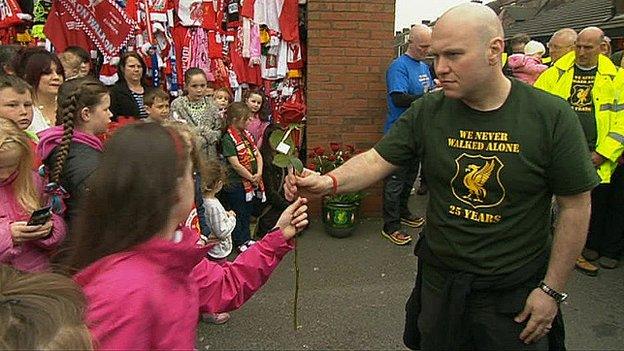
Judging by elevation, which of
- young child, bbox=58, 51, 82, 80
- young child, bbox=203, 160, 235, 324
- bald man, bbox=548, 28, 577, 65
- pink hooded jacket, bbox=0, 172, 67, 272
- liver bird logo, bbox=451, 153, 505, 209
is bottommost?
young child, bbox=203, 160, 235, 324

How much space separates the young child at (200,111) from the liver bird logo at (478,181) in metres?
3.10

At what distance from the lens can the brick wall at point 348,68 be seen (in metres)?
5.85

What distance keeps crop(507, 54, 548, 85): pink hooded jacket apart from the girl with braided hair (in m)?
4.82

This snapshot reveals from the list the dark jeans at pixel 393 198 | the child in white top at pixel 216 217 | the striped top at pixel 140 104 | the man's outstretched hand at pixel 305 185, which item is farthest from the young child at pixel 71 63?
the man's outstretched hand at pixel 305 185

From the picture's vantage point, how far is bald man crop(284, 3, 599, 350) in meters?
2.11

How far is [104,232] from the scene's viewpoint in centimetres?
152

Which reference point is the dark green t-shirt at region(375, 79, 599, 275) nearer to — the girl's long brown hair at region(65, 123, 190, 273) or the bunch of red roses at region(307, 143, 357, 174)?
the girl's long brown hair at region(65, 123, 190, 273)

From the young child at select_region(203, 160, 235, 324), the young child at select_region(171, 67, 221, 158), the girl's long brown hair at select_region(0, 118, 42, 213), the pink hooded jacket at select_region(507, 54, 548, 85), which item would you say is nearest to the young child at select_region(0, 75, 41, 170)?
the girl's long brown hair at select_region(0, 118, 42, 213)

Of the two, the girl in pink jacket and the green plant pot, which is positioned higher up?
the girl in pink jacket

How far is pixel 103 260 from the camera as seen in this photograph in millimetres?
1463

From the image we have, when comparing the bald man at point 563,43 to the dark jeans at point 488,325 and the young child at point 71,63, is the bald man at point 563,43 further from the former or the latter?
the young child at point 71,63

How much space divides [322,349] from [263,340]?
0.43m

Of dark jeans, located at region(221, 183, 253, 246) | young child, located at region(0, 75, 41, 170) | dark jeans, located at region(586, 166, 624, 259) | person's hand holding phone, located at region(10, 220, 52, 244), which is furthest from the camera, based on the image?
dark jeans, located at region(221, 183, 253, 246)

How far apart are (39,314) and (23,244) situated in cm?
178
